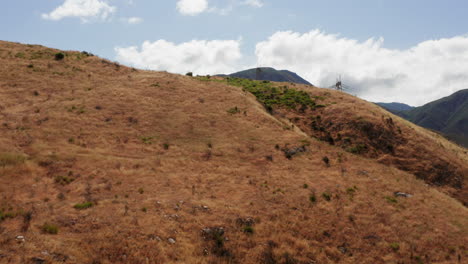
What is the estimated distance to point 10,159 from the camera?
18.9 m

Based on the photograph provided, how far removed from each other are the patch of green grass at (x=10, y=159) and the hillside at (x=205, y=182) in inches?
4.2

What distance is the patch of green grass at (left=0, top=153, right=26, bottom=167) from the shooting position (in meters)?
18.5

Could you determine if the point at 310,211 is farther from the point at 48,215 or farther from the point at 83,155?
the point at 83,155

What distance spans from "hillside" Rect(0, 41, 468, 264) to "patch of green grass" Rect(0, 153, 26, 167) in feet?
0.35

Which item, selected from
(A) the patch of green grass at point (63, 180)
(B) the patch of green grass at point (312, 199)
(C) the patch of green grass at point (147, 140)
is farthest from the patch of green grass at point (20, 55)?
(B) the patch of green grass at point (312, 199)

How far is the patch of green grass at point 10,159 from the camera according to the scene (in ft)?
60.8

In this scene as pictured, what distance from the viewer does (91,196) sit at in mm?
16688

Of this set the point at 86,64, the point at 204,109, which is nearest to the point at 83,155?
the point at 204,109

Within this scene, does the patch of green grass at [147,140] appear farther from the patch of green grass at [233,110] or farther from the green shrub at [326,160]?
the green shrub at [326,160]

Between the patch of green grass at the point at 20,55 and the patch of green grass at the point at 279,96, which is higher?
the patch of green grass at the point at 20,55

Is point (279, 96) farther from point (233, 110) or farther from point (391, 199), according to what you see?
point (391, 199)

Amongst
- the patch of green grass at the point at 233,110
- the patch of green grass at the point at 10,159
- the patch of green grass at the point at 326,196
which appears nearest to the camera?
the patch of green grass at the point at 10,159

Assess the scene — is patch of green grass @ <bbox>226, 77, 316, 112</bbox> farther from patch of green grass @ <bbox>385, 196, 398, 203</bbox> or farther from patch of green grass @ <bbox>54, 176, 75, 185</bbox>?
patch of green grass @ <bbox>54, 176, 75, 185</bbox>

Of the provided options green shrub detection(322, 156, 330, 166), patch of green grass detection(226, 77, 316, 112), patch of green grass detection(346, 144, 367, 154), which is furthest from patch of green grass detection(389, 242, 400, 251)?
patch of green grass detection(226, 77, 316, 112)
